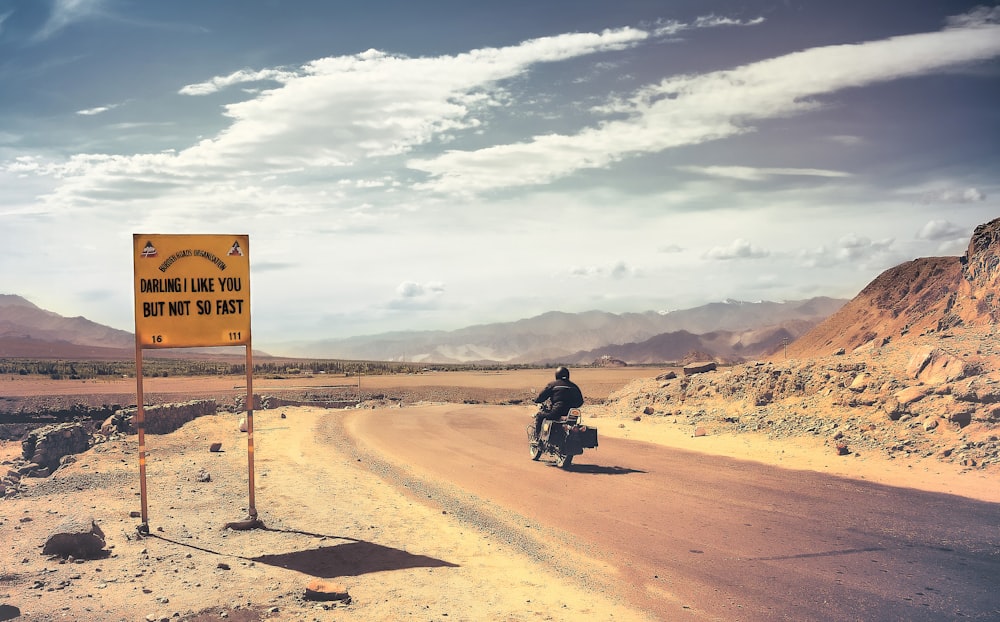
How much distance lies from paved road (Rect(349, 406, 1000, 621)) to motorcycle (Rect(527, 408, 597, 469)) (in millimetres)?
467

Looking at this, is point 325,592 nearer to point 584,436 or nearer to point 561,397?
point 584,436

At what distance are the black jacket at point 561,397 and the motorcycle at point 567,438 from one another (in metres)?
0.18

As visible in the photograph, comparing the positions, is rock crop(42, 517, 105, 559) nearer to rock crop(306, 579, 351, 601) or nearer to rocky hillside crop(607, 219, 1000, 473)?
rock crop(306, 579, 351, 601)

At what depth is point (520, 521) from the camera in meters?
12.0

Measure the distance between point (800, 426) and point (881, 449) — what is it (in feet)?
13.3

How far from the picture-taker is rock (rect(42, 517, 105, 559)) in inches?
372

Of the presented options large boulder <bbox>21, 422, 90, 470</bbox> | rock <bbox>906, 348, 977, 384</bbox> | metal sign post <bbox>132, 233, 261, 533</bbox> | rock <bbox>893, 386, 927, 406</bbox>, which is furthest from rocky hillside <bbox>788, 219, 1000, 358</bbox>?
large boulder <bbox>21, 422, 90, 470</bbox>

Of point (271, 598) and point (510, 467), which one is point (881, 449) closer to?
point (510, 467)

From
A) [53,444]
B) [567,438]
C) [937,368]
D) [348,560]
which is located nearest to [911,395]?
[937,368]

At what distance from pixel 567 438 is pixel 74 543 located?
36.6 feet

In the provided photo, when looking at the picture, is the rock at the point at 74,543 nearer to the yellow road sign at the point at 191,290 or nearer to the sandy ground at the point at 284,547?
the sandy ground at the point at 284,547

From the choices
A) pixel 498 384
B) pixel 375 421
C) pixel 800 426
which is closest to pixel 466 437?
pixel 375 421

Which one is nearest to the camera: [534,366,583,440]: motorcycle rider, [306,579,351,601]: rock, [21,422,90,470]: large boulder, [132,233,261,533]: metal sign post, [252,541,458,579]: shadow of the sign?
[306,579,351,601]: rock

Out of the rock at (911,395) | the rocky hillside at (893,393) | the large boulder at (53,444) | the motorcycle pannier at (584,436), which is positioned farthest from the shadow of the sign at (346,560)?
the rock at (911,395)
